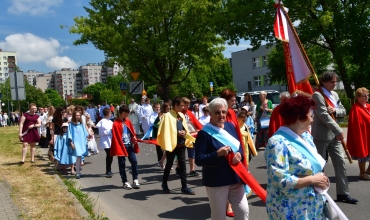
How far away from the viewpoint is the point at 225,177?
436 cm

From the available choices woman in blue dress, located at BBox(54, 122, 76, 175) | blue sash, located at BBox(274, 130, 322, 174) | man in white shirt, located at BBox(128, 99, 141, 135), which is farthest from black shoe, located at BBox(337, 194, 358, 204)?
man in white shirt, located at BBox(128, 99, 141, 135)

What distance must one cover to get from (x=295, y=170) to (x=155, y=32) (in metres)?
24.0

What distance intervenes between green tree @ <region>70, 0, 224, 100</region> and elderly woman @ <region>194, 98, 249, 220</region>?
20.9 m

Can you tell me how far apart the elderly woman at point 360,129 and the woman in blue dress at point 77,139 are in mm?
6275

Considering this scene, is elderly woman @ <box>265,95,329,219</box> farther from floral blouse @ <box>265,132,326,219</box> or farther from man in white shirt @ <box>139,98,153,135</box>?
man in white shirt @ <box>139,98,153,135</box>

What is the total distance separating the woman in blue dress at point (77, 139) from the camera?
10.3 metres

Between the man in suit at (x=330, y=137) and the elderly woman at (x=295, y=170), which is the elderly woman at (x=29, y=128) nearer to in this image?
the man in suit at (x=330, y=137)

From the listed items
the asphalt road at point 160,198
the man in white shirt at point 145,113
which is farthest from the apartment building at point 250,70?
the asphalt road at point 160,198

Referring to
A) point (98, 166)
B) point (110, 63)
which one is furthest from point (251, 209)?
point (110, 63)

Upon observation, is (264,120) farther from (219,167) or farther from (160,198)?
(219,167)

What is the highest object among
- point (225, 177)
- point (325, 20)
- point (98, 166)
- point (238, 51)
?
point (238, 51)

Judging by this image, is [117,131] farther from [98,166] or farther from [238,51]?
[238,51]

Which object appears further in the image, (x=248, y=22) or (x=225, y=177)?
(x=248, y=22)

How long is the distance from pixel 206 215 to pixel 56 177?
486cm
